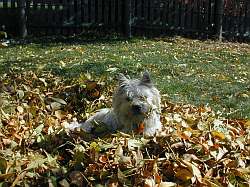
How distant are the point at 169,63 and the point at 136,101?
6.06 metres

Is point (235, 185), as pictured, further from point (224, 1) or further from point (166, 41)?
point (224, 1)

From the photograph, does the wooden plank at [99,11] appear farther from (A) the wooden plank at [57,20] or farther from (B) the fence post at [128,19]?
(A) the wooden plank at [57,20]

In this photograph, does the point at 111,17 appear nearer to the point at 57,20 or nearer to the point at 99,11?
the point at 99,11

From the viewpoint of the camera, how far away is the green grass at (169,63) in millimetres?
9422

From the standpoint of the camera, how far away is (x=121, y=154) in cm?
561

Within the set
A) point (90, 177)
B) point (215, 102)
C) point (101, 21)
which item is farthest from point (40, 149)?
point (101, 21)

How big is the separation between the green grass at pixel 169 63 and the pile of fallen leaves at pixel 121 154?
224 cm

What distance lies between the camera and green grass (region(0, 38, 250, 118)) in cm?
942

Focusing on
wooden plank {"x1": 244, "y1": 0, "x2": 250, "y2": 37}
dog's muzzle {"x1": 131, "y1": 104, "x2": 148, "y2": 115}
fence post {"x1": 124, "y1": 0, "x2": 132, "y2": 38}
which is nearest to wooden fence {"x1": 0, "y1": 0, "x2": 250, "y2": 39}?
fence post {"x1": 124, "y1": 0, "x2": 132, "y2": 38}

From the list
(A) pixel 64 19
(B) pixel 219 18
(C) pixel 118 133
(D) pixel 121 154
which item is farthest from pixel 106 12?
(D) pixel 121 154

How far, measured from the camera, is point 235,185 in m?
5.46

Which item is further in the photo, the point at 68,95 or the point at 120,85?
the point at 68,95

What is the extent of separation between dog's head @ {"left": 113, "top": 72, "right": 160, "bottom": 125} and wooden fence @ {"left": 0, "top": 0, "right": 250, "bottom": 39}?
1121 centimetres

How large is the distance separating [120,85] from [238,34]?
12.8 m
